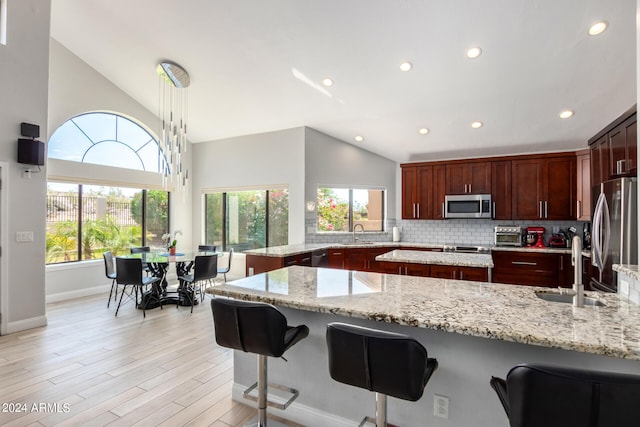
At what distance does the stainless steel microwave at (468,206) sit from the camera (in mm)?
5383

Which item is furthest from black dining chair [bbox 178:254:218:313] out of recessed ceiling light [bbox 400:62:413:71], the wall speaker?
recessed ceiling light [bbox 400:62:413:71]

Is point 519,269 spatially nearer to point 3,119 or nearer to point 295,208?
point 295,208

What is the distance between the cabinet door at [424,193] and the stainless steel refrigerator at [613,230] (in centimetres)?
246

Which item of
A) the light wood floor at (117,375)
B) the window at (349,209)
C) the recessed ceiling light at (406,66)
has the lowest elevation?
the light wood floor at (117,375)

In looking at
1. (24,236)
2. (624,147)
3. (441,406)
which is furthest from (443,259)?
(24,236)

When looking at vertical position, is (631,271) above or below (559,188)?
below

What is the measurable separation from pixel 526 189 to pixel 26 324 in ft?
23.3

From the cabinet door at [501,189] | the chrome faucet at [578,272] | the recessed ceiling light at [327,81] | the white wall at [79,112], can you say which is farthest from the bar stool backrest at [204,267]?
the cabinet door at [501,189]

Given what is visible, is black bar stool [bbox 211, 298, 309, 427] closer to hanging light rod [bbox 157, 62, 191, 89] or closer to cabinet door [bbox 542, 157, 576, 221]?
hanging light rod [bbox 157, 62, 191, 89]

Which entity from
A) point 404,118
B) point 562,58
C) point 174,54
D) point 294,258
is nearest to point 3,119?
point 174,54

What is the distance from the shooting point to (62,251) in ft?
16.8

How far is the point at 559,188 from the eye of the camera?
502cm

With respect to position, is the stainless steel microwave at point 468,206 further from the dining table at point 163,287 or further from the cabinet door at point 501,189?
the dining table at point 163,287

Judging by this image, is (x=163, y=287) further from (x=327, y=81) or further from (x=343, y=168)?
(x=327, y=81)
